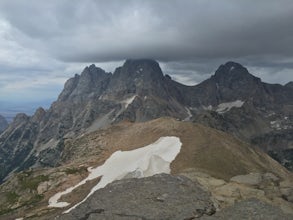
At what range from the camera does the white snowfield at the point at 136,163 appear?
67062 millimetres

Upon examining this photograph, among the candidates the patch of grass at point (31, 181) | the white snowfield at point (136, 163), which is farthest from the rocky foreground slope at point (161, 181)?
the white snowfield at point (136, 163)

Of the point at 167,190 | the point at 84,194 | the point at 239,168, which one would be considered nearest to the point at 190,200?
the point at 167,190

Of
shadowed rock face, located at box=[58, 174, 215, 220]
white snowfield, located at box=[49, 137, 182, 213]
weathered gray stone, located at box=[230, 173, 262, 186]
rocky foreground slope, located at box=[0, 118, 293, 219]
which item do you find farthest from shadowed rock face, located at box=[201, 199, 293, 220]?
white snowfield, located at box=[49, 137, 182, 213]

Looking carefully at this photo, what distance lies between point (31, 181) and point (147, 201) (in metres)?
58.7

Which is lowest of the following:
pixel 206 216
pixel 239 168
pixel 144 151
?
pixel 239 168

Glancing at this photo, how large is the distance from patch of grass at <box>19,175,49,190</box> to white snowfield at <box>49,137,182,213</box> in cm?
883

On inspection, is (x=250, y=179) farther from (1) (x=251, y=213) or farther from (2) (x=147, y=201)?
(1) (x=251, y=213)

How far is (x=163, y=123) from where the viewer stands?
94.9m

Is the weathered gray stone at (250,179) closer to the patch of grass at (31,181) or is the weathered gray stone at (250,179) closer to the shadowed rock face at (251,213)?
the shadowed rock face at (251,213)

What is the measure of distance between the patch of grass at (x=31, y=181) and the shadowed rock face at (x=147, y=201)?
52.8m

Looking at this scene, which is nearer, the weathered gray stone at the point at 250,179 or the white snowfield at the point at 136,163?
the weathered gray stone at the point at 250,179

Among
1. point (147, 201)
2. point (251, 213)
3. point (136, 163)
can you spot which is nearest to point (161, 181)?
point (147, 201)

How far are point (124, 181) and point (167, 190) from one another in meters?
3.35

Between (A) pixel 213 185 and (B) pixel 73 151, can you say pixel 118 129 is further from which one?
(A) pixel 213 185
